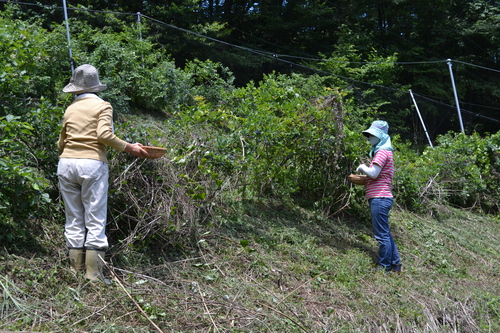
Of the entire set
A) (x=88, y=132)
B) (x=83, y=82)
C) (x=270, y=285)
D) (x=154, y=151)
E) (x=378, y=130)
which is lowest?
(x=270, y=285)

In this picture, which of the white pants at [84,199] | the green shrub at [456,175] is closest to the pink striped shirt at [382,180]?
the green shrub at [456,175]

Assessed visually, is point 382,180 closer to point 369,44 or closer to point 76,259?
point 76,259

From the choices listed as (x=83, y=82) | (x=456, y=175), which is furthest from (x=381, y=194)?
(x=456, y=175)

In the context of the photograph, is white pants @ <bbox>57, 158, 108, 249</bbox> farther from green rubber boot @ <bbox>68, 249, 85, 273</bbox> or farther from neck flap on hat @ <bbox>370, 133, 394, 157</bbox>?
neck flap on hat @ <bbox>370, 133, 394, 157</bbox>

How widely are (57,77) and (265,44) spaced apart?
12.3 meters

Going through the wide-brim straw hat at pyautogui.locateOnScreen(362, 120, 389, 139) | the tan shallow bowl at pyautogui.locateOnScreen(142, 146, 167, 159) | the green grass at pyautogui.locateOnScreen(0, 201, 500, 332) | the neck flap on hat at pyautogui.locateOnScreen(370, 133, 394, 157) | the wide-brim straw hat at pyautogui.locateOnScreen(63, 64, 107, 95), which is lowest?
the green grass at pyautogui.locateOnScreen(0, 201, 500, 332)

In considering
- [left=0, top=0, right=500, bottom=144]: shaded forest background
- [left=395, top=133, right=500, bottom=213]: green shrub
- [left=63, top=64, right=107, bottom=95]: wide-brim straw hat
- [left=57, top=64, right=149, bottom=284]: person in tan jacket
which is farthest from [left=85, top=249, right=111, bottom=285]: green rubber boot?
[left=0, top=0, right=500, bottom=144]: shaded forest background

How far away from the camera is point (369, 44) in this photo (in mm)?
18922

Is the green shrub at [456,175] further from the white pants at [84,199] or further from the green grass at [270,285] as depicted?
the white pants at [84,199]

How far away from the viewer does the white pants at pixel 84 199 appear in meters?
4.10

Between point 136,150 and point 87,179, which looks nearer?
point 87,179

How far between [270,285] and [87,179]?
2.07m

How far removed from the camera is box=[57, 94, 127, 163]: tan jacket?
4.15 meters

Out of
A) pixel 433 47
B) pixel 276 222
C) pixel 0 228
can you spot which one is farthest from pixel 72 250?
pixel 433 47
